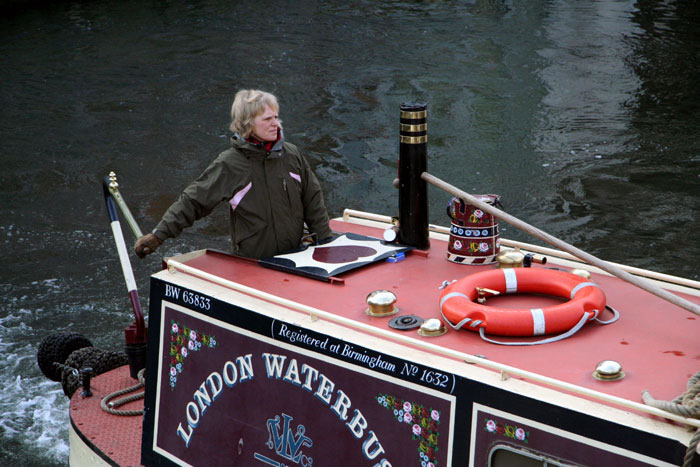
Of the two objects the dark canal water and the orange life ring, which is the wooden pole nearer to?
the orange life ring

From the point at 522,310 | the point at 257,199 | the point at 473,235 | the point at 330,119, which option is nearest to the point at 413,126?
the point at 473,235

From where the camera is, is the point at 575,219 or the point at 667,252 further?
the point at 575,219

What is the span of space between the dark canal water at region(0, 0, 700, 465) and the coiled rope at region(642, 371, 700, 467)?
218 inches

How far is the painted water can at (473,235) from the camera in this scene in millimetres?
4336

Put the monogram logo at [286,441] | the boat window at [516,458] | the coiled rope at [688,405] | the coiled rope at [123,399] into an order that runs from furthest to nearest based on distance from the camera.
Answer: the coiled rope at [123,399], the monogram logo at [286,441], the boat window at [516,458], the coiled rope at [688,405]

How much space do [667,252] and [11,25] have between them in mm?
16956

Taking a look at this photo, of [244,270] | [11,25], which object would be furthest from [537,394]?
[11,25]

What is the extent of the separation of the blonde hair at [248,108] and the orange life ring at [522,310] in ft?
4.57

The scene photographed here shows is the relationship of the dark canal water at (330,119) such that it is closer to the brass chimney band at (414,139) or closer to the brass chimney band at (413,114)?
the brass chimney band at (414,139)

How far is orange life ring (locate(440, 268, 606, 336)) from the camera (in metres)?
3.41

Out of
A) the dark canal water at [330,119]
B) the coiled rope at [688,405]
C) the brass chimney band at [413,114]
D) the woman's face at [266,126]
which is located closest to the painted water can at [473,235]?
the brass chimney band at [413,114]

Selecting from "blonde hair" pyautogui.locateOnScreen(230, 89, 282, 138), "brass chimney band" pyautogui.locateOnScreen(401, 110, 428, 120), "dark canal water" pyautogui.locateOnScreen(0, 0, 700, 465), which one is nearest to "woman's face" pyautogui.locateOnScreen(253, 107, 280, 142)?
"blonde hair" pyautogui.locateOnScreen(230, 89, 282, 138)

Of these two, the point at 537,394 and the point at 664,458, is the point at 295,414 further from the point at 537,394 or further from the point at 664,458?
the point at 664,458

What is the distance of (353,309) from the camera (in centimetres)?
386
